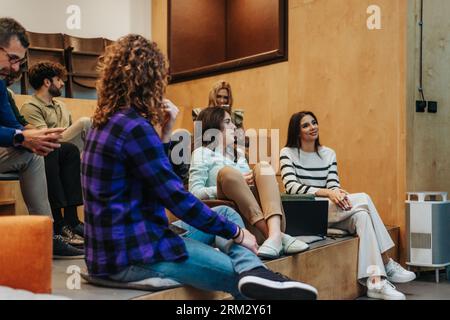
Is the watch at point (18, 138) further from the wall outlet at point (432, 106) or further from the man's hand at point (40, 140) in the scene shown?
the wall outlet at point (432, 106)

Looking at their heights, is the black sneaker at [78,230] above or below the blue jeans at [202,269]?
below

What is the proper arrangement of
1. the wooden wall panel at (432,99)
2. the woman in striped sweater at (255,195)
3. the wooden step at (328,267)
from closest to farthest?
the woman in striped sweater at (255,195), the wooden step at (328,267), the wooden wall panel at (432,99)

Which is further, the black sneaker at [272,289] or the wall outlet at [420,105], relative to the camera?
the wall outlet at [420,105]

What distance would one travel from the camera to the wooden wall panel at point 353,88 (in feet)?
10.8

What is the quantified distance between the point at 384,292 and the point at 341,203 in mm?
511

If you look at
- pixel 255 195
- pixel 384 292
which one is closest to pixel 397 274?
pixel 384 292

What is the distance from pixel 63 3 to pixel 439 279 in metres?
4.14

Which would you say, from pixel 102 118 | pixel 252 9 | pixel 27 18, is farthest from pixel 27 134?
pixel 252 9

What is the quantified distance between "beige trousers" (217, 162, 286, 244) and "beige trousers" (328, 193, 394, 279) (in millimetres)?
751

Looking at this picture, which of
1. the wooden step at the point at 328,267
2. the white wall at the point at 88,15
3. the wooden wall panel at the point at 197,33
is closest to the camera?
the wooden step at the point at 328,267

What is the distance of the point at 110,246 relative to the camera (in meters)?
1.46

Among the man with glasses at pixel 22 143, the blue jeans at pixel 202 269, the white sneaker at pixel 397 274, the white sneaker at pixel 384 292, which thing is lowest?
the white sneaker at pixel 384 292

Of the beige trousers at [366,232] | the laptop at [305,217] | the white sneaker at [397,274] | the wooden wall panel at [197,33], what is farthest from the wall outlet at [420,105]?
the wooden wall panel at [197,33]

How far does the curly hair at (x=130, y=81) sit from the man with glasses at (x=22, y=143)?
555mm
